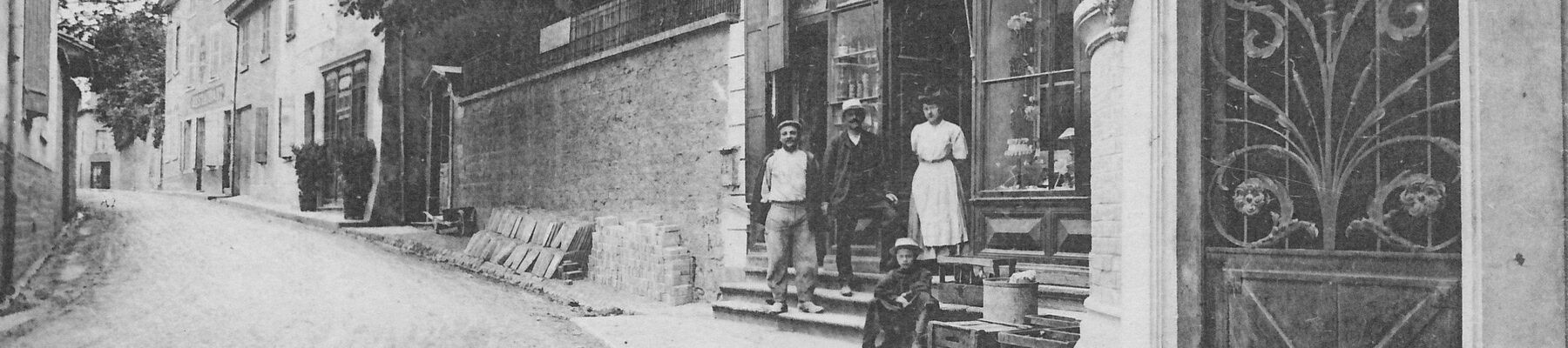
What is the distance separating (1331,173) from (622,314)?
24.3 ft

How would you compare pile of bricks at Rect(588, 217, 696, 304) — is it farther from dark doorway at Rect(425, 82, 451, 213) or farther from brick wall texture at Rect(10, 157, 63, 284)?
dark doorway at Rect(425, 82, 451, 213)

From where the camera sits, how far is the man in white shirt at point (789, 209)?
8898mm

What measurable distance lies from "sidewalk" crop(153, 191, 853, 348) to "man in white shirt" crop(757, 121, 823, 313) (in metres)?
0.47

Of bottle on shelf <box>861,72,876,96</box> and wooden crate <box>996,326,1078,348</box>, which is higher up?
bottle on shelf <box>861,72,876,96</box>

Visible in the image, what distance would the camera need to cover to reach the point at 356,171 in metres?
19.5

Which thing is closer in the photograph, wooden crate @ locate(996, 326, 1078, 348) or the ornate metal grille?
the ornate metal grille

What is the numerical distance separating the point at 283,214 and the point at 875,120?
14.8 metres

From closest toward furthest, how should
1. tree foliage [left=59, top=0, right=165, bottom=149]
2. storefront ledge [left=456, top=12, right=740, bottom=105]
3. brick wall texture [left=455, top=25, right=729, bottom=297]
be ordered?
1. storefront ledge [left=456, top=12, right=740, bottom=105]
2. brick wall texture [left=455, top=25, right=729, bottom=297]
3. tree foliage [left=59, top=0, right=165, bottom=149]

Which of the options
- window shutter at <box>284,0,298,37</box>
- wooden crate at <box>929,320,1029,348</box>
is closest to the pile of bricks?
wooden crate at <box>929,320,1029,348</box>

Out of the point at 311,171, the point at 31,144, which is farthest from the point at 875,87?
the point at 311,171

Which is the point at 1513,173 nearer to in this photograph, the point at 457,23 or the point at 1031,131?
the point at 1031,131

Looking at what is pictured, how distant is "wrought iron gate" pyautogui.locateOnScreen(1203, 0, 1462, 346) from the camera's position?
12.0 ft

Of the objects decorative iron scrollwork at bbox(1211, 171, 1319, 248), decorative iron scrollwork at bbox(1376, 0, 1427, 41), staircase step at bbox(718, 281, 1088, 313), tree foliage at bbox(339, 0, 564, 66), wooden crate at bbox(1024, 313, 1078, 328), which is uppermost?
tree foliage at bbox(339, 0, 564, 66)

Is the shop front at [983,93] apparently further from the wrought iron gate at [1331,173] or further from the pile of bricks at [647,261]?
the wrought iron gate at [1331,173]
